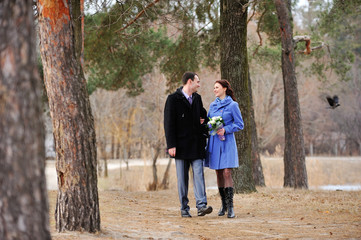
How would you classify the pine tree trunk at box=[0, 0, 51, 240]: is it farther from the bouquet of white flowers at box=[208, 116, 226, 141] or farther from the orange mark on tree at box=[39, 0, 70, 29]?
the bouquet of white flowers at box=[208, 116, 226, 141]

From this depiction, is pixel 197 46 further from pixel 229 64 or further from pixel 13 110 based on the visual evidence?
pixel 13 110

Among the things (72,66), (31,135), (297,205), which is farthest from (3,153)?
(297,205)

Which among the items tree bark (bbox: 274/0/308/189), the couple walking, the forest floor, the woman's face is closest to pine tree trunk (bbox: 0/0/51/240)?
the forest floor

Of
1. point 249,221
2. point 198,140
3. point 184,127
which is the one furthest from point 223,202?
point 184,127

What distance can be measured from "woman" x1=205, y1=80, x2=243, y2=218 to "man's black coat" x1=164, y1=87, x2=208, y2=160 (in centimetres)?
19

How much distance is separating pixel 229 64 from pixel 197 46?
192 inches

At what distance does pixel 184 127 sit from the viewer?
21.2 ft

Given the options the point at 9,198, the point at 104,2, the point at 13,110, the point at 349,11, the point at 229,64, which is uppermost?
the point at 349,11

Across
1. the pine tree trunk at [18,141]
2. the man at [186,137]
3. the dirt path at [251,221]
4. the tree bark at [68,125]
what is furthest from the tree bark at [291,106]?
the pine tree trunk at [18,141]

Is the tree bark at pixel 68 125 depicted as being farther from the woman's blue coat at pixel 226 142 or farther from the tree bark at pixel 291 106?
the tree bark at pixel 291 106

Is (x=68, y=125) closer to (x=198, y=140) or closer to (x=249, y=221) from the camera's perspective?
(x=198, y=140)

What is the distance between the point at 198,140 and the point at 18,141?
13.5 feet

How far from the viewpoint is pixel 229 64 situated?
9.47 meters

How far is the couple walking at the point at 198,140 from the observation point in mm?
6352
